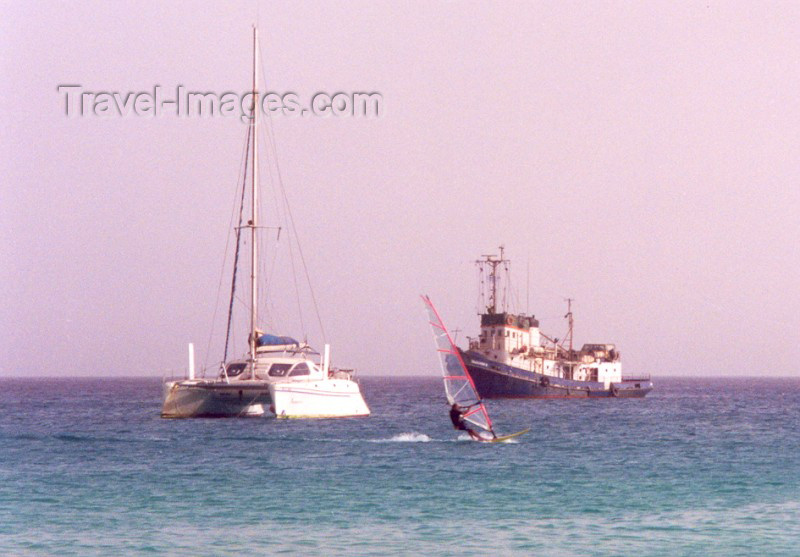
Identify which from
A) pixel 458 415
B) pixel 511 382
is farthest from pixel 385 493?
pixel 511 382

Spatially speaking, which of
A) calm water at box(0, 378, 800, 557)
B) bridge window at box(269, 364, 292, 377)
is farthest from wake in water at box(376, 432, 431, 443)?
bridge window at box(269, 364, 292, 377)

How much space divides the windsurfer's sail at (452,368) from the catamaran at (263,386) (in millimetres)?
11918

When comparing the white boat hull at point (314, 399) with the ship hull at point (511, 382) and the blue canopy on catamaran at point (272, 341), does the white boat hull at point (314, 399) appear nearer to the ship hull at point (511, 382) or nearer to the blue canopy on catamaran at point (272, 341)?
the blue canopy on catamaran at point (272, 341)

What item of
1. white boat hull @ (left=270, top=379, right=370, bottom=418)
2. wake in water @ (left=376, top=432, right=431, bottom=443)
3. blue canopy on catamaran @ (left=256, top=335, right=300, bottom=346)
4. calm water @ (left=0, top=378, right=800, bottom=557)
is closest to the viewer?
calm water @ (left=0, top=378, right=800, bottom=557)

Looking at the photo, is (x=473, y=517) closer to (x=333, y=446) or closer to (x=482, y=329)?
(x=333, y=446)

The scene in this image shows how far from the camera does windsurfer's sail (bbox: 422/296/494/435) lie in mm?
40434

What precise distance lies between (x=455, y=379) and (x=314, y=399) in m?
13.5

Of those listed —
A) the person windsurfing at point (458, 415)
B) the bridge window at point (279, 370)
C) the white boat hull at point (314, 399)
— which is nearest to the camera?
the person windsurfing at point (458, 415)

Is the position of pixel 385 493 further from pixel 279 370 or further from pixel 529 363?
pixel 529 363

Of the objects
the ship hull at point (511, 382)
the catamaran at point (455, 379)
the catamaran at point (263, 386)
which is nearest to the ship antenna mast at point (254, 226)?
the catamaran at point (263, 386)

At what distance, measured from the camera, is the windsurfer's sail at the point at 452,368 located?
133ft

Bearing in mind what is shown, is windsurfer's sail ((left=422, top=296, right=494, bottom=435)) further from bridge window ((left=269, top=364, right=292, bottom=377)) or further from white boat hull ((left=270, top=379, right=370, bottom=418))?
bridge window ((left=269, top=364, right=292, bottom=377))

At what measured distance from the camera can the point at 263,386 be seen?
53844 mm

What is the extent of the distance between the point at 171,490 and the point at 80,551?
27.7 feet
